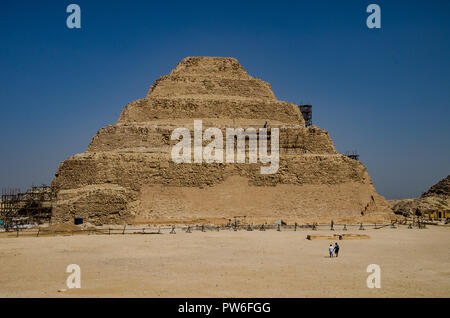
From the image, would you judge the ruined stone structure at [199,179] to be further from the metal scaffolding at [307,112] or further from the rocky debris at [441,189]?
the rocky debris at [441,189]

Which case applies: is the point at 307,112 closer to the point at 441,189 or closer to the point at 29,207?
the point at 441,189

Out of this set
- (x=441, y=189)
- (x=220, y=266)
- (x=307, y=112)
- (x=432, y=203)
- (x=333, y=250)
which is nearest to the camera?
(x=220, y=266)

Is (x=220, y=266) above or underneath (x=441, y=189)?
underneath

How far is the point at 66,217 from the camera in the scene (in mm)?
40812

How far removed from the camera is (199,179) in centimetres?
4541

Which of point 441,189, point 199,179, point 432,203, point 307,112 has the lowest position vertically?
point 432,203

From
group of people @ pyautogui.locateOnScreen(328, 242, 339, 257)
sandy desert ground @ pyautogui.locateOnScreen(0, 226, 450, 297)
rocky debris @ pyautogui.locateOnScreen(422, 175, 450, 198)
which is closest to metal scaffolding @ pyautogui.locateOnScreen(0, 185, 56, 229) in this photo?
sandy desert ground @ pyautogui.locateOnScreen(0, 226, 450, 297)

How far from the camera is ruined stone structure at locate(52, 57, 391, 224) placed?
42469 mm

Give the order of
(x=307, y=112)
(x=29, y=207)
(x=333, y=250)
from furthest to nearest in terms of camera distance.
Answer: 1. (x=307, y=112)
2. (x=29, y=207)
3. (x=333, y=250)

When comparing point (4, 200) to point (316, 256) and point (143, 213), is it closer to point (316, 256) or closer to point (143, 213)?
point (143, 213)

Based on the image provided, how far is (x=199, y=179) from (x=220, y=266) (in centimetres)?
2460

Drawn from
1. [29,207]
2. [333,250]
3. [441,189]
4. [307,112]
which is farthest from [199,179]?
[441,189]

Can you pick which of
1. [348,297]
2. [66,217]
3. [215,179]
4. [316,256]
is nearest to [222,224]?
[215,179]
